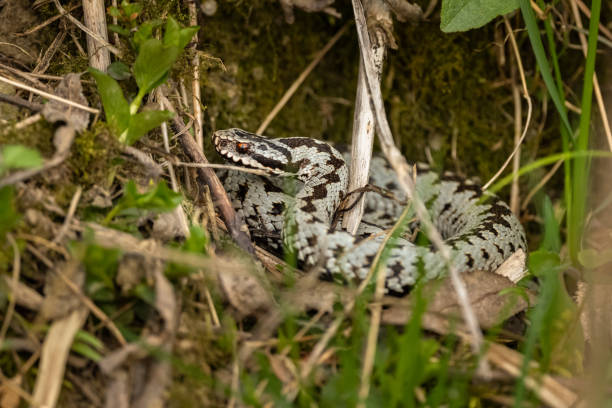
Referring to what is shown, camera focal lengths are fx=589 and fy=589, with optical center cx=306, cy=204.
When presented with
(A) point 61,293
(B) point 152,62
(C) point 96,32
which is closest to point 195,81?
(C) point 96,32

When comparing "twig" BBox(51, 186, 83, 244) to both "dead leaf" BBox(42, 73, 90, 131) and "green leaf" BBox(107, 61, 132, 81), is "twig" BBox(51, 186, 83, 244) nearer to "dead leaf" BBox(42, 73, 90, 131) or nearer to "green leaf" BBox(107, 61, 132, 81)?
"dead leaf" BBox(42, 73, 90, 131)

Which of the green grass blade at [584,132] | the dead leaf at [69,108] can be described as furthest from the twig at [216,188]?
the green grass blade at [584,132]

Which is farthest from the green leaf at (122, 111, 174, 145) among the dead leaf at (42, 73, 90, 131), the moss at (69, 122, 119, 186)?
the dead leaf at (42, 73, 90, 131)

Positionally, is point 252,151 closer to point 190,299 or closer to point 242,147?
point 242,147

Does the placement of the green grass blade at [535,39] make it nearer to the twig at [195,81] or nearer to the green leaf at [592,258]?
the green leaf at [592,258]

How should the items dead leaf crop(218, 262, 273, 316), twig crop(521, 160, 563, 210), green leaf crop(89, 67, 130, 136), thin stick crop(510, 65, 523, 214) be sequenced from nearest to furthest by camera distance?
dead leaf crop(218, 262, 273, 316) < green leaf crop(89, 67, 130, 136) < twig crop(521, 160, 563, 210) < thin stick crop(510, 65, 523, 214)

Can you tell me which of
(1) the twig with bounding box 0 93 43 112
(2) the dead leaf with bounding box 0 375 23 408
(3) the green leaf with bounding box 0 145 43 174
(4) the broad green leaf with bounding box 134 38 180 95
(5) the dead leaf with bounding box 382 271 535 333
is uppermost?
(4) the broad green leaf with bounding box 134 38 180 95
